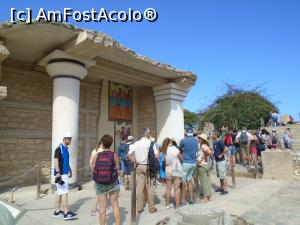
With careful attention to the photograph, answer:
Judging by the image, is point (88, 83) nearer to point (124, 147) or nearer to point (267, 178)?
point (124, 147)

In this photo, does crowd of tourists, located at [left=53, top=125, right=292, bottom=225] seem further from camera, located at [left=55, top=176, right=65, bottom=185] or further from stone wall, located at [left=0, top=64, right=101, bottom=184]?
stone wall, located at [left=0, top=64, right=101, bottom=184]

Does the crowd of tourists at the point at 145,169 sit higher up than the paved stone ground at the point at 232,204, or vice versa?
the crowd of tourists at the point at 145,169

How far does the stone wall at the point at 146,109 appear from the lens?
10.5 m

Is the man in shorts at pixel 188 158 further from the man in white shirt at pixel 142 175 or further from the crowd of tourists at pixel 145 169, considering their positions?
the man in white shirt at pixel 142 175

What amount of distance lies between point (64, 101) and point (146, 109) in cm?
448

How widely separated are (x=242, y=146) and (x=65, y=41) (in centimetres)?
733

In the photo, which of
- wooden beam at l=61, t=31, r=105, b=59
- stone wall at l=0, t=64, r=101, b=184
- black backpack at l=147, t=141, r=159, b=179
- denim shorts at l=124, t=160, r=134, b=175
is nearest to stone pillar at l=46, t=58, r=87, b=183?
wooden beam at l=61, t=31, r=105, b=59

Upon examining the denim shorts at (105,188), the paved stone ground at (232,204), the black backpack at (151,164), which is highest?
the black backpack at (151,164)

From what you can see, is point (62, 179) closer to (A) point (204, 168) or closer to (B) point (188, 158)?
(B) point (188, 158)

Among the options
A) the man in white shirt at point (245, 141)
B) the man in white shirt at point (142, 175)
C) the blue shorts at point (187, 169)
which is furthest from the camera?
the man in white shirt at point (245, 141)

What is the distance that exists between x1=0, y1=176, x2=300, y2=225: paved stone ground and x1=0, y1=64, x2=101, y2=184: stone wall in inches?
35.0

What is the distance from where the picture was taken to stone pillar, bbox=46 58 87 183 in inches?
263

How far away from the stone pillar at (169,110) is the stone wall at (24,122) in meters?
3.81

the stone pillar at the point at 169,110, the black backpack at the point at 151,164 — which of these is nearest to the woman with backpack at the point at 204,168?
the black backpack at the point at 151,164
